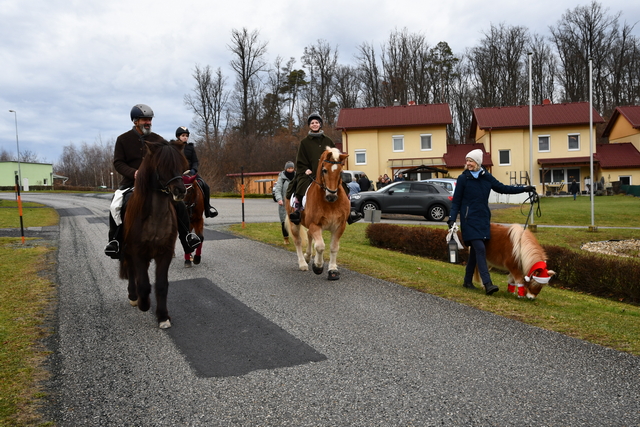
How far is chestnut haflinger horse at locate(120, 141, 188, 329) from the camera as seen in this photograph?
540 centimetres

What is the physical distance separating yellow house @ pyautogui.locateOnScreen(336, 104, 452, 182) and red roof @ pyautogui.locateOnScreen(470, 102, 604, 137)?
12.3 feet

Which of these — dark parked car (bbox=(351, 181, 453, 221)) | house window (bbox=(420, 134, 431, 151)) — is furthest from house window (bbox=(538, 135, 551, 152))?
dark parked car (bbox=(351, 181, 453, 221))

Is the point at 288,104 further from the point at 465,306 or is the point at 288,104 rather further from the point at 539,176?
the point at 465,306

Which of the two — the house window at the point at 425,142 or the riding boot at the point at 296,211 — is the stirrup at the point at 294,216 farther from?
the house window at the point at 425,142

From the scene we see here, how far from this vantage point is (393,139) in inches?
1922

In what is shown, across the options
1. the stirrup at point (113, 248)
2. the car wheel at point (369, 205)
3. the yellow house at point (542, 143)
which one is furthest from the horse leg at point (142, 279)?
the yellow house at point (542, 143)

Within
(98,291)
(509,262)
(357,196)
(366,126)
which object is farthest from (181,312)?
(366,126)

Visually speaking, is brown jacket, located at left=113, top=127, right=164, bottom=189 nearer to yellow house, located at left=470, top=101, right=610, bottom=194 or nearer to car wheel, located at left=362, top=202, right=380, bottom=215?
car wheel, located at left=362, top=202, right=380, bottom=215

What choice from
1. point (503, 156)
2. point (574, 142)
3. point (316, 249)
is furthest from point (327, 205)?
point (574, 142)

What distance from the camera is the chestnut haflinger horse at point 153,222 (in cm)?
540

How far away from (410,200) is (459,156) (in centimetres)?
2605

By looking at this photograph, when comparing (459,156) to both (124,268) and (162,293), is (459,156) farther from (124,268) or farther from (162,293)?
(162,293)

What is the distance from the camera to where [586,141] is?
152 feet

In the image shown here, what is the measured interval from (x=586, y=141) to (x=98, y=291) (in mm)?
48533
